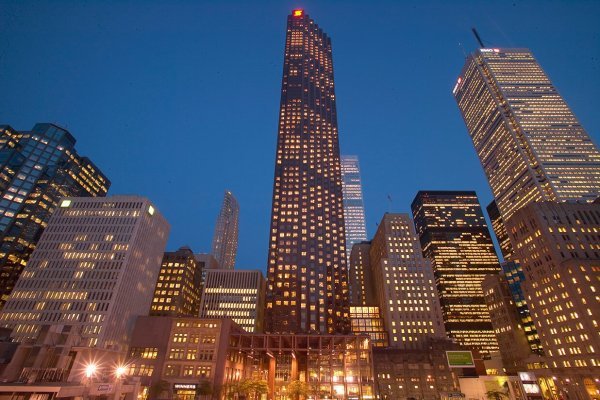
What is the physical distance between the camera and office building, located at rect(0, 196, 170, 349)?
350ft

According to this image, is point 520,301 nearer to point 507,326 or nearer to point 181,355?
point 507,326

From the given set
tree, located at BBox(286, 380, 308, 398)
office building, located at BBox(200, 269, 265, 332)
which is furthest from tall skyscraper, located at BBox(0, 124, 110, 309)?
tree, located at BBox(286, 380, 308, 398)

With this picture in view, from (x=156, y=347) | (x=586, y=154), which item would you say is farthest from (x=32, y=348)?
(x=586, y=154)

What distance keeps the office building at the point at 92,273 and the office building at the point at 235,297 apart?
139 feet

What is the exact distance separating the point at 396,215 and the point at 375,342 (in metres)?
73.7

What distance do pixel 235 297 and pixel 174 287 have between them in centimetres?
3876

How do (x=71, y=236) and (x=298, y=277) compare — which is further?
(x=298, y=277)

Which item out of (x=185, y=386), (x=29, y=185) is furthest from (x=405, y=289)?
(x=29, y=185)

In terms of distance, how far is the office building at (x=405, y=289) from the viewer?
157m

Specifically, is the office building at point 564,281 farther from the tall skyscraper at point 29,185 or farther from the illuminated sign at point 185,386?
the tall skyscraper at point 29,185

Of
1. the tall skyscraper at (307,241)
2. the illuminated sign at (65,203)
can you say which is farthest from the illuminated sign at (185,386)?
the illuminated sign at (65,203)

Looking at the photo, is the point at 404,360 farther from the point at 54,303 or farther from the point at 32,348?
the point at 54,303

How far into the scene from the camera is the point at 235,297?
566ft

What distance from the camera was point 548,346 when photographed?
113 m
